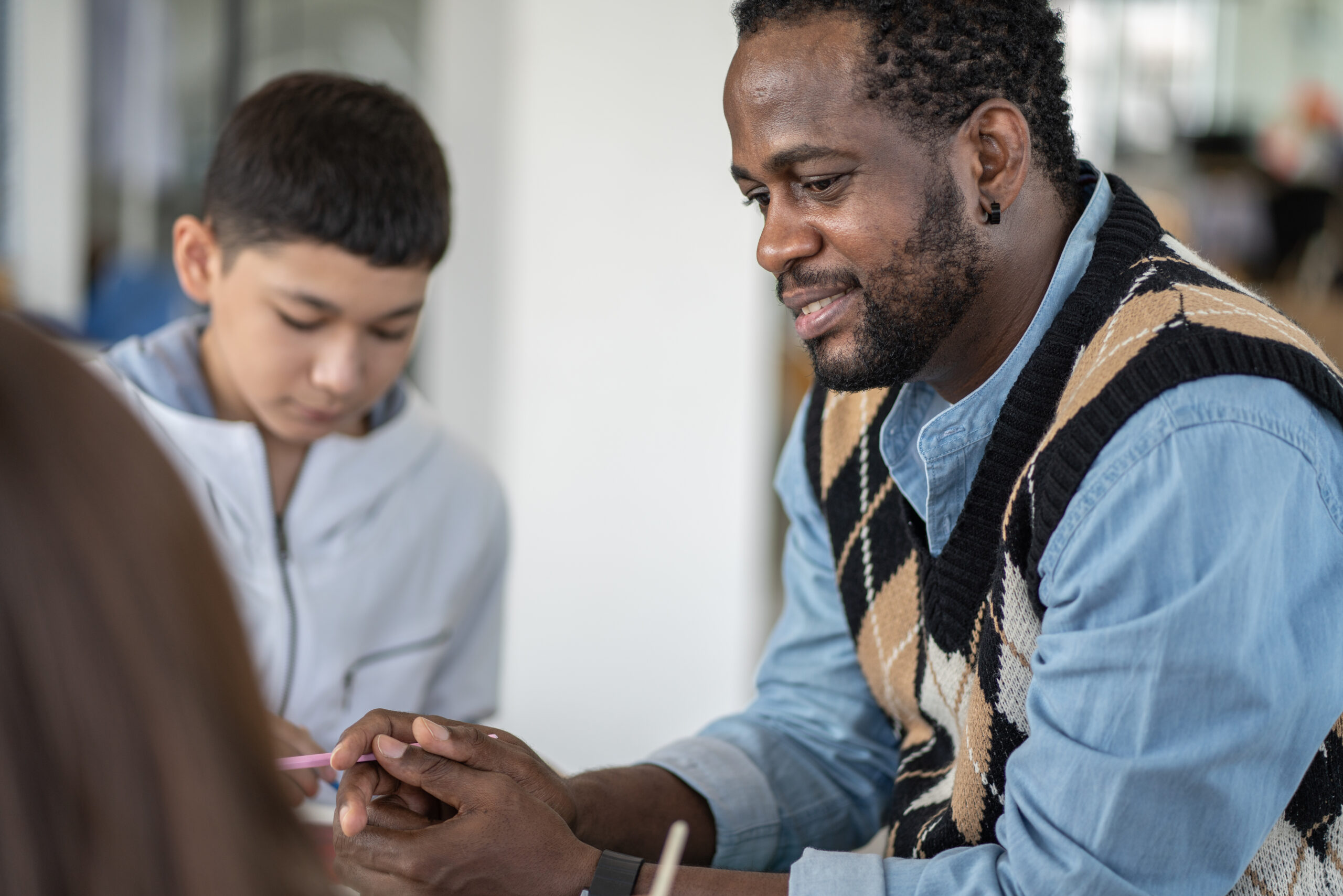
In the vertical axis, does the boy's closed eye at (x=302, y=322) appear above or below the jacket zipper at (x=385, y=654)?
above

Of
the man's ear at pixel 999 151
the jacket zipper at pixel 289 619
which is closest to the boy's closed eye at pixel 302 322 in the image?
the jacket zipper at pixel 289 619

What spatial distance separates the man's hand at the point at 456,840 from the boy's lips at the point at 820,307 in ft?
1.59

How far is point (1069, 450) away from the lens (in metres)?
0.91

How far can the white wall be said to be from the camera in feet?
9.47

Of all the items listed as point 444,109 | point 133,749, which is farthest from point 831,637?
point 444,109

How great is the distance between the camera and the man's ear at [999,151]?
3.62 ft

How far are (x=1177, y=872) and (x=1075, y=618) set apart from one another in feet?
0.60

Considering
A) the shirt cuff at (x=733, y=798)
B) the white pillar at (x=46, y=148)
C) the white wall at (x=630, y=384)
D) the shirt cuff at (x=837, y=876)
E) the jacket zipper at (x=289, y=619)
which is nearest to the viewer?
the shirt cuff at (x=837, y=876)

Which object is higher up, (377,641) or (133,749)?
(133,749)

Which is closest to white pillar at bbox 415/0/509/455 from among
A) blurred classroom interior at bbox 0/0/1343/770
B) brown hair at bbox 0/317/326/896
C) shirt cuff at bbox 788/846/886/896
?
blurred classroom interior at bbox 0/0/1343/770

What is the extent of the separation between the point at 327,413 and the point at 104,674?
3.81 feet

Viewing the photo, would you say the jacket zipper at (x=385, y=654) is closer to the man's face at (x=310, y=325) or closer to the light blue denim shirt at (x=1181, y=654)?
the man's face at (x=310, y=325)

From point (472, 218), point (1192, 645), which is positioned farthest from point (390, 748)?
point (472, 218)

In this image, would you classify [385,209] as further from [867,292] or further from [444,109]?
[444,109]
